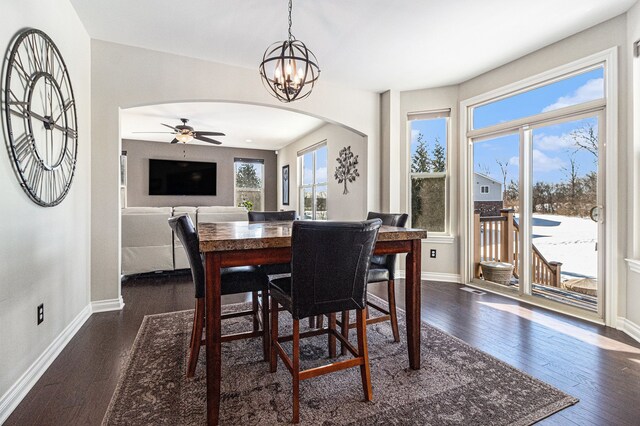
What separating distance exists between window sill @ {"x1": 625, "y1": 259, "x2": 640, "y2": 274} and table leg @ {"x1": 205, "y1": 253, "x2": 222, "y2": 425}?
316cm

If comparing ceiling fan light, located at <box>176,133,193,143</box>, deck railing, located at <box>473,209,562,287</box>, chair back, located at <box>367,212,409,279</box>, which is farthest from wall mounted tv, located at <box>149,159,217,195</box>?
deck railing, located at <box>473,209,562,287</box>

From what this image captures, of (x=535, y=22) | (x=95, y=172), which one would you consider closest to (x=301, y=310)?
(x=95, y=172)

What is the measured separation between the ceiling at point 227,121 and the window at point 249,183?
1112 mm

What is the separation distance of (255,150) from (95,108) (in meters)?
5.79

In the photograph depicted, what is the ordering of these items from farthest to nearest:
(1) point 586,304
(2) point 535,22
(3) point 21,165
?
(1) point 586,304 → (2) point 535,22 → (3) point 21,165

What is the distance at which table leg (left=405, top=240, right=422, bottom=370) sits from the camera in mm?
1926

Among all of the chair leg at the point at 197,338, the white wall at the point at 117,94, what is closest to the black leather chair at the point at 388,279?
the chair leg at the point at 197,338

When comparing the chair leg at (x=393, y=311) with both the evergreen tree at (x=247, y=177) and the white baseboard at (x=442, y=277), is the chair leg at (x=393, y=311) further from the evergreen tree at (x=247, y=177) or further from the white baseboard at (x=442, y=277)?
the evergreen tree at (x=247, y=177)

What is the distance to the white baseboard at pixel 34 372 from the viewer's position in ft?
Answer: 5.05

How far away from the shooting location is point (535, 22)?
8.89 ft

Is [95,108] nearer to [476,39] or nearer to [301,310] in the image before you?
[301,310]

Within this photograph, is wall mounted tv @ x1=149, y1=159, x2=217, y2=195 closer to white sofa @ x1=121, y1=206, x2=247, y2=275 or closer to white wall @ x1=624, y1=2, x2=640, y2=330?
white sofa @ x1=121, y1=206, x2=247, y2=275

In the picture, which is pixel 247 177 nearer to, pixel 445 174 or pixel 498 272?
pixel 445 174

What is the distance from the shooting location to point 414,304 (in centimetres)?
193
